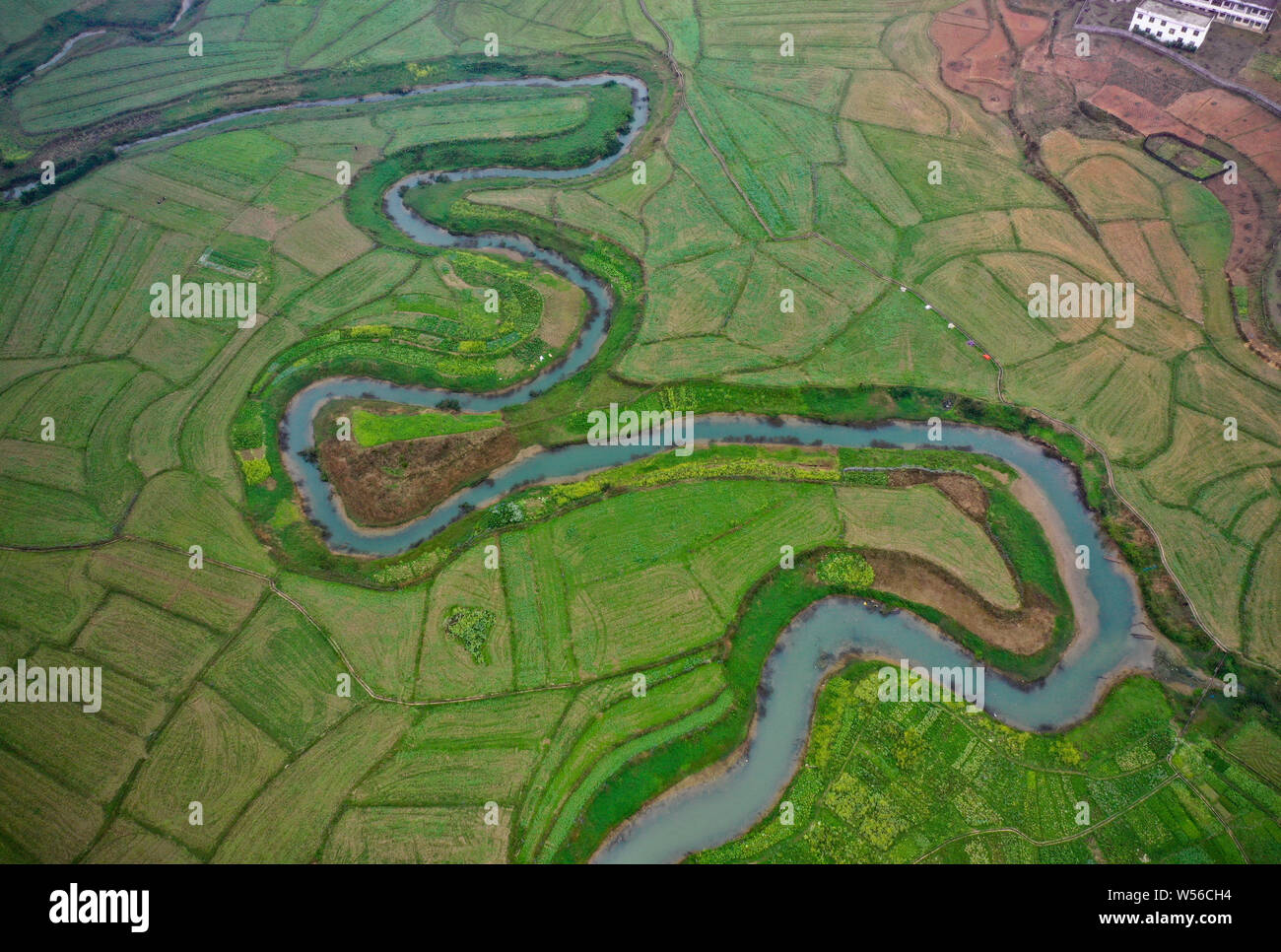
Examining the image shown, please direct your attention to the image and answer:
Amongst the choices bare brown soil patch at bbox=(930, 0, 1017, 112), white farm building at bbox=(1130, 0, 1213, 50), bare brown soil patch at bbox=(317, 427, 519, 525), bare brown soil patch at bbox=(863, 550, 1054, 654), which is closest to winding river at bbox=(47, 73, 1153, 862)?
bare brown soil patch at bbox=(317, 427, 519, 525)

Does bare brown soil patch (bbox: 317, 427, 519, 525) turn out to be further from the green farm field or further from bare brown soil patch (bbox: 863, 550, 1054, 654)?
bare brown soil patch (bbox: 863, 550, 1054, 654)

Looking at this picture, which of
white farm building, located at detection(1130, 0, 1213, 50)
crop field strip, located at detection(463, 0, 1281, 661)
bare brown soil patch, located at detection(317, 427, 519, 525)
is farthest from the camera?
white farm building, located at detection(1130, 0, 1213, 50)

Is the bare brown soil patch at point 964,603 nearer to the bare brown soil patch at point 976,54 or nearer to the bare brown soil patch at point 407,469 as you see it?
the bare brown soil patch at point 407,469

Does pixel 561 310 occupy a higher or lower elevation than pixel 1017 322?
higher

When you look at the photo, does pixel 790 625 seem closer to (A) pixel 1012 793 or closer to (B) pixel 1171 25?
(A) pixel 1012 793

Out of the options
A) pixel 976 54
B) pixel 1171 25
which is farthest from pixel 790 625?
pixel 1171 25
